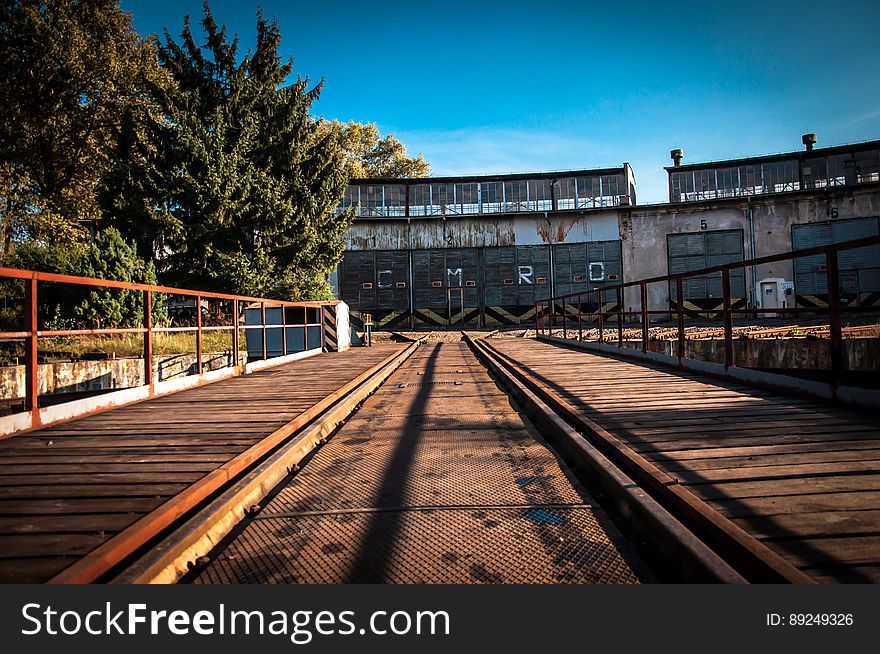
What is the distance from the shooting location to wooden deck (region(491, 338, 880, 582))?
1.83 metres

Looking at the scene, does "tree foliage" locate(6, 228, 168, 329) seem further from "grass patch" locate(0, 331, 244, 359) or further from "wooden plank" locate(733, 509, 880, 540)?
"wooden plank" locate(733, 509, 880, 540)

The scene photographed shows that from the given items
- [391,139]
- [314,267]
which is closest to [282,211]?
[314,267]

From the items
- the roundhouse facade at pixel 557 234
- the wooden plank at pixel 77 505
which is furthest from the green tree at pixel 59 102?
the wooden plank at pixel 77 505

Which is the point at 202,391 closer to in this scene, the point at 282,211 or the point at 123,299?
the point at 123,299

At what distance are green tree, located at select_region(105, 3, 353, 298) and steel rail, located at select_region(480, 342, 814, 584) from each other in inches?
586

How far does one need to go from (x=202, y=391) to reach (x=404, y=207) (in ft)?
86.0

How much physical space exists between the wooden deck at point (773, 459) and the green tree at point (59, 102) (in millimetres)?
22318

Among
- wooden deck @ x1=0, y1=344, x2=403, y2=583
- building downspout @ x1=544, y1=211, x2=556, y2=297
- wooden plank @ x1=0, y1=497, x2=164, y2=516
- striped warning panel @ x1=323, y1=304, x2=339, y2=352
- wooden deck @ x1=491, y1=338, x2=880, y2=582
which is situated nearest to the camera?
wooden deck @ x1=491, y1=338, x2=880, y2=582

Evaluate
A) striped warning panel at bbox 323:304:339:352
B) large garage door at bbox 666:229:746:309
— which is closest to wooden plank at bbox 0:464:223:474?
striped warning panel at bbox 323:304:339:352

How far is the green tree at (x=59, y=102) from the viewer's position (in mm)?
20234

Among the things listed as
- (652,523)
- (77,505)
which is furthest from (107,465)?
(652,523)

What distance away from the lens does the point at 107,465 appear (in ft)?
9.77

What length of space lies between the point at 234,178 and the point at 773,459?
53.8ft

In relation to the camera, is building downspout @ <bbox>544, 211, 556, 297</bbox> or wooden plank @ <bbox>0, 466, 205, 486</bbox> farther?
building downspout @ <bbox>544, 211, 556, 297</bbox>
